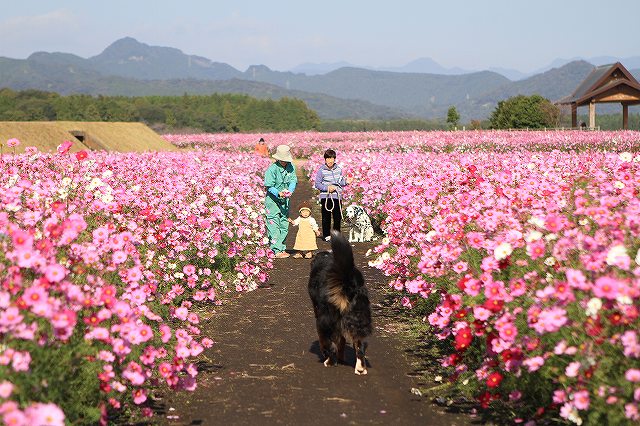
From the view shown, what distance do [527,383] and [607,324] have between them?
1197mm

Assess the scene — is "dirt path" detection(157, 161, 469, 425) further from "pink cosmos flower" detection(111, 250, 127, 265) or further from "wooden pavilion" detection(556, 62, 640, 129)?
"wooden pavilion" detection(556, 62, 640, 129)

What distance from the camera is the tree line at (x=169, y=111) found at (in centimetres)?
10481

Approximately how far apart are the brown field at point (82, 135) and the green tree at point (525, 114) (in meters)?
42.7

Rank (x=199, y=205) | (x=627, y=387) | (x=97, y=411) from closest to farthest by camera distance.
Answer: (x=627, y=387) < (x=97, y=411) < (x=199, y=205)

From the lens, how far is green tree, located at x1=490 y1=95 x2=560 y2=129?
71.2 meters

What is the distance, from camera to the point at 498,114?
75.3 metres

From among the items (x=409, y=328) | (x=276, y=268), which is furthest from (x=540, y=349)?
(x=276, y=268)

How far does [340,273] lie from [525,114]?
2670 inches

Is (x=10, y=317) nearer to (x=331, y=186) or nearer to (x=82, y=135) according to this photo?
(x=331, y=186)

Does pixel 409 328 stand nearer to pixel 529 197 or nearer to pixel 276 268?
pixel 529 197

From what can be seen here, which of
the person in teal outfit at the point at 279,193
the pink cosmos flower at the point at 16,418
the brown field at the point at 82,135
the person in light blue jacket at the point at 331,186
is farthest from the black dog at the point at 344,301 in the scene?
the brown field at the point at 82,135

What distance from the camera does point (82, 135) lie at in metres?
29.4

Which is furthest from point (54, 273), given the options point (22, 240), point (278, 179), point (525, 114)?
point (525, 114)

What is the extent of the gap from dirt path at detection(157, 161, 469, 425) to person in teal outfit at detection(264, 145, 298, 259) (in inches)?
159
